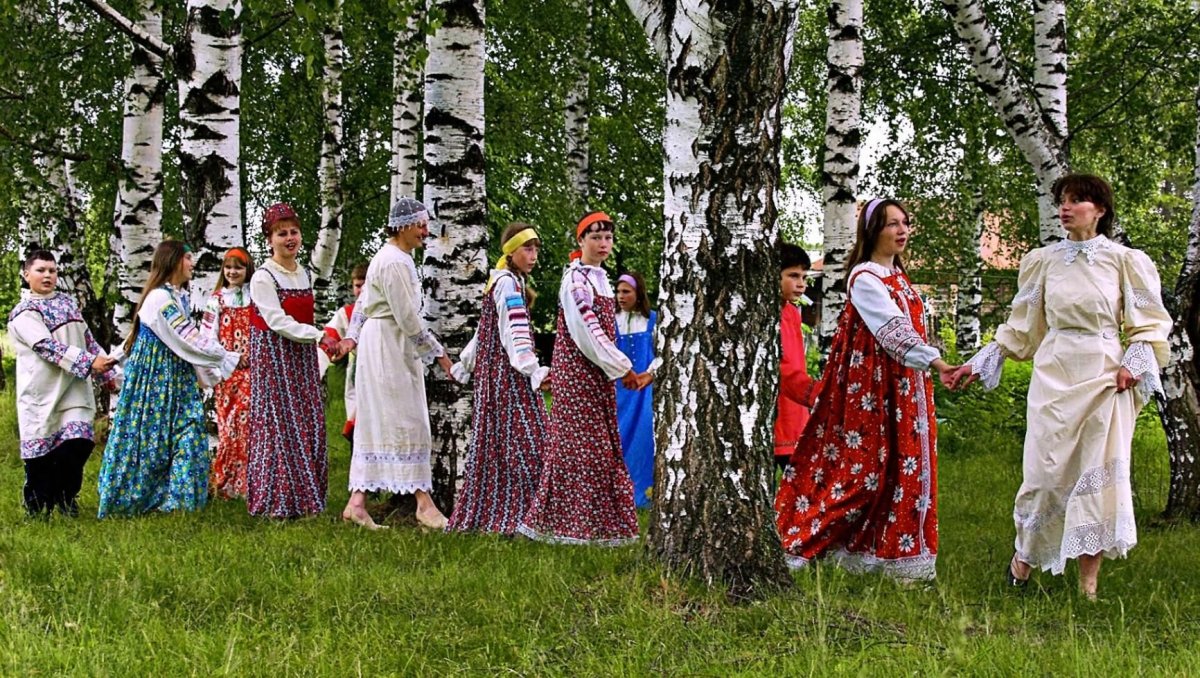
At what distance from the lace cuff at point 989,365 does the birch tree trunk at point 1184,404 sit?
240 centimetres

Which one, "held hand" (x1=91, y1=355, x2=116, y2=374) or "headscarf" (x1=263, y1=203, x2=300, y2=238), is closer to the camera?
"held hand" (x1=91, y1=355, x2=116, y2=374)

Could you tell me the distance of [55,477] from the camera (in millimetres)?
6922

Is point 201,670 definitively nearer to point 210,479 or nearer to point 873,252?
point 873,252

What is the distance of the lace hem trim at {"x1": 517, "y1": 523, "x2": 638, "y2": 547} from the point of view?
6.03 m

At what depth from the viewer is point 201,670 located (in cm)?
361

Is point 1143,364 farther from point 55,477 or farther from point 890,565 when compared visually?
point 55,477

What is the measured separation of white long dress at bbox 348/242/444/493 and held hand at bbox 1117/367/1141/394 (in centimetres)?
373

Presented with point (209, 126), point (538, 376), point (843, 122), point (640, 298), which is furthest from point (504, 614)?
point (843, 122)

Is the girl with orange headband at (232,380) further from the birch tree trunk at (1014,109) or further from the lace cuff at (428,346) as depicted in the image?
the birch tree trunk at (1014,109)

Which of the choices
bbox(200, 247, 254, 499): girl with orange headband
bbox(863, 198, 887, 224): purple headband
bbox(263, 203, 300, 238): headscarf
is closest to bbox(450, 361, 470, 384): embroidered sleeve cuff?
bbox(263, 203, 300, 238): headscarf

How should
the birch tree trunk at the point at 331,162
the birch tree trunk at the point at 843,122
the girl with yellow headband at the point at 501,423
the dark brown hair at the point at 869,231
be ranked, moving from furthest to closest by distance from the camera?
the birch tree trunk at the point at 331,162, the birch tree trunk at the point at 843,122, the girl with yellow headband at the point at 501,423, the dark brown hair at the point at 869,231

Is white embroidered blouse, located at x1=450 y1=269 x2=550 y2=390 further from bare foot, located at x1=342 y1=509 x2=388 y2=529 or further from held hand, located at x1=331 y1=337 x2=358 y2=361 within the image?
bare foot, located at x1=342 y1=509 x2=388 y2=529

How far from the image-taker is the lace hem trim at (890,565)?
5238mm

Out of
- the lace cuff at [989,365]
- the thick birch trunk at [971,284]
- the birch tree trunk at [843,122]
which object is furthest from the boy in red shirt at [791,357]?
the thick birch trunk at [971,284]
